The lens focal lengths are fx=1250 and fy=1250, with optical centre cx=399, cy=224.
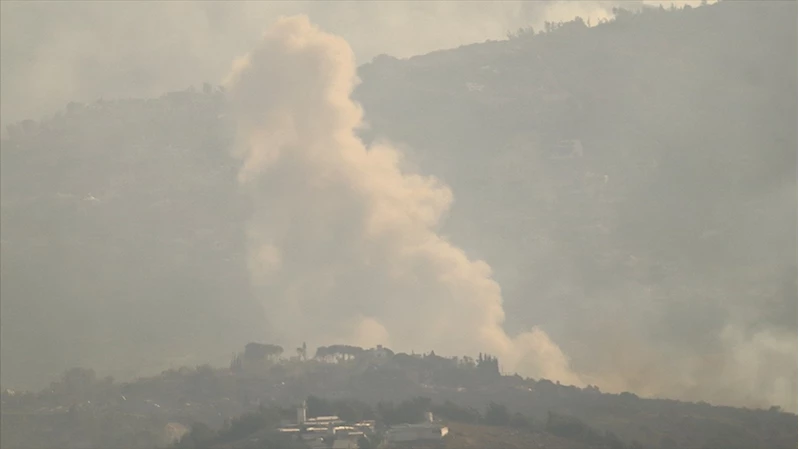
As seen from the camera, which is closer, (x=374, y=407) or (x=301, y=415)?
(x=301, y=415)

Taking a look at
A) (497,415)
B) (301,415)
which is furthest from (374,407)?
(497,415)

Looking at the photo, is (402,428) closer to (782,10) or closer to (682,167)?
(682,167)

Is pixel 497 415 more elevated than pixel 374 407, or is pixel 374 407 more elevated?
pixel 374 407

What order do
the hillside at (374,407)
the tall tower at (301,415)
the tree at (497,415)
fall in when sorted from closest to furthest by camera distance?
1. the tall tower at (301,415)
2. the hillside at (374,407)
3. the tree at (497,415)

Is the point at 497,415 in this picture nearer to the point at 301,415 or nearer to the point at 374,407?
the point at 374,407

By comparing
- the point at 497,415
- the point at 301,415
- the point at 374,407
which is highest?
the point at 374,407

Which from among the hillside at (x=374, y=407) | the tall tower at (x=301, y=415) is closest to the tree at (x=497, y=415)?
the hillside at (x=374, y=407)

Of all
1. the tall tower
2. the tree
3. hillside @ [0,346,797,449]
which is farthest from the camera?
the tree

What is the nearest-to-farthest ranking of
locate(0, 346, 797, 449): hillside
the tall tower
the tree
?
the tall tower
locate(0, 346, 797, 449): hillside
the tree

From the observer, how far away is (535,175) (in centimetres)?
6906

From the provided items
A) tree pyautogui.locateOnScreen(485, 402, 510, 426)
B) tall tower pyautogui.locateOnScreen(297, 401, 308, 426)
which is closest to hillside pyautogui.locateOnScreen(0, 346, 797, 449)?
tree pyautogui.locateOnScreen(485, 402, 510, 426)

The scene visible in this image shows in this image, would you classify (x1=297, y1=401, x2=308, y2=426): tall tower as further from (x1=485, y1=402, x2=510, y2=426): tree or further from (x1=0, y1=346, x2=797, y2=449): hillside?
(x1=485, y1=402, x2=510, y2=426): tree

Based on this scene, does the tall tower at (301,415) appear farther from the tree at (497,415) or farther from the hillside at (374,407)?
the tree at (497,415)

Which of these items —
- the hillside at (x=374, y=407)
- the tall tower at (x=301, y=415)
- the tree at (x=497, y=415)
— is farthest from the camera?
the tree at (x=497, y=415)
